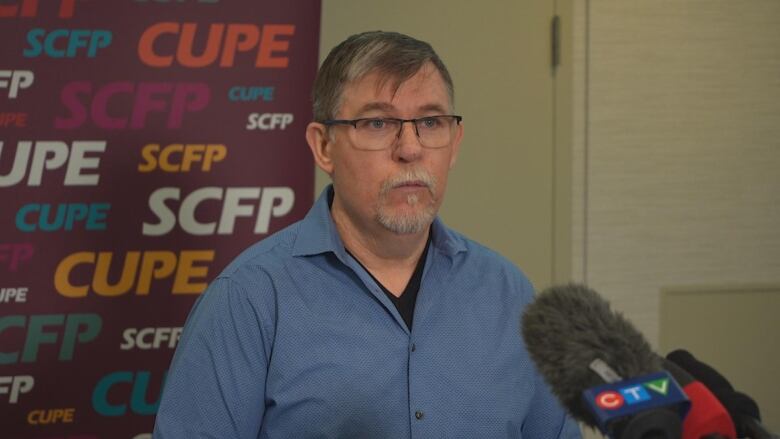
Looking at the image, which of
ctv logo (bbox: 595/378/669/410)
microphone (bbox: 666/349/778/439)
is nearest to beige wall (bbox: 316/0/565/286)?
microphone (bbox: 666/349/778/439)

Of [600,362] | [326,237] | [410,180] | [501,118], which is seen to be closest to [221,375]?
[326,237]

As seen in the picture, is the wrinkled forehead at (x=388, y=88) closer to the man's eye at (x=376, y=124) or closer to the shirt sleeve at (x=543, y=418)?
the man's eye at (x=376, y=124)

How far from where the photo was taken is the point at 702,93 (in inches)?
130

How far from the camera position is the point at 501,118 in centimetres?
311

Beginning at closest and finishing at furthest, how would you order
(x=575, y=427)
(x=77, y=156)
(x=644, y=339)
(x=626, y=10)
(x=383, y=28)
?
(x=644, y=339)
(x=575, y=427)
(x=77, y=156)
(x=383, y=28)
(x=626, y=10)

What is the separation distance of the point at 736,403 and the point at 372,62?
0.96 metres

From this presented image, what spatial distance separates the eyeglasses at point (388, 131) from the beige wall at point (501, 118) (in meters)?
1.29

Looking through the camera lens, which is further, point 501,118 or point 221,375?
point 501,118

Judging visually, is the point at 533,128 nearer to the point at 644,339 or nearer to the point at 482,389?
the point at 482,389

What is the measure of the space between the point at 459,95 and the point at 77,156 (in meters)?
1.12

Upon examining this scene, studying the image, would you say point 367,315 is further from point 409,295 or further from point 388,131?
point 388,131

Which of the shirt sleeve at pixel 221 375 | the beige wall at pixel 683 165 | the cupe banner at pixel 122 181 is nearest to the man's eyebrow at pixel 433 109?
the shirt sleeve at pixel 221 375

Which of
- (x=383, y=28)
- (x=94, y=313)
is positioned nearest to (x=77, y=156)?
(x=94, y=313)

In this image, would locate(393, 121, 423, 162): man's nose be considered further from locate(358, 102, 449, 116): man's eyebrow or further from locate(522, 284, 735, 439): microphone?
locate(522, 284, 735, 439): microphone
